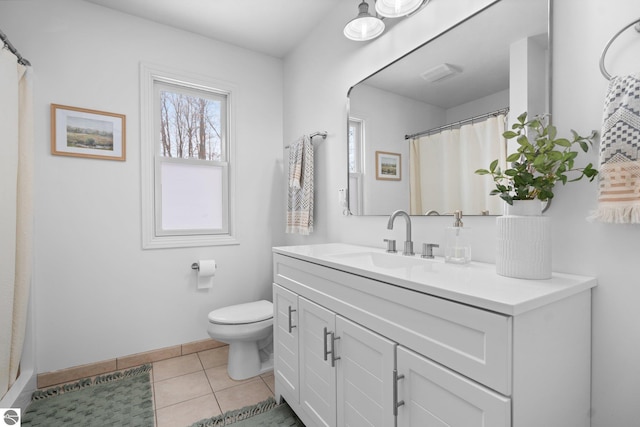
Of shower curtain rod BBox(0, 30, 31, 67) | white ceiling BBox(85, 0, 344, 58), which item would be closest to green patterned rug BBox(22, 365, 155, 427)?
shower curtain rod BBox(0, 30, 31, 67)

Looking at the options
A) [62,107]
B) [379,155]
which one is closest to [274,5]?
[379,155]

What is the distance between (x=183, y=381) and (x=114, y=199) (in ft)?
4.41

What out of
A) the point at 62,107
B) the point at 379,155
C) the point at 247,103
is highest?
the point at 247,103

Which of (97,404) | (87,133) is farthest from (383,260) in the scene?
(87,133)

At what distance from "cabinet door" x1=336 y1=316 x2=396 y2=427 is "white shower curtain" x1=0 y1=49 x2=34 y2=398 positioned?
168cm

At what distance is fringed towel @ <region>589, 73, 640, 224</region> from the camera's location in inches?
32.0

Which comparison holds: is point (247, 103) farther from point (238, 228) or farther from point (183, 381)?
point (183, 381)

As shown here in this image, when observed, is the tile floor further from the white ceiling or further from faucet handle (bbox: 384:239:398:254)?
the white ceiling

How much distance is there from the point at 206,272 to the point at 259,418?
114 centimetres

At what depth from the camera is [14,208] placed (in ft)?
5.32

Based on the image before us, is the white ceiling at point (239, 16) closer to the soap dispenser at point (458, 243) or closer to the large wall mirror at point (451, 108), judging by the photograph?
the large wall mirror at point (451, 108)

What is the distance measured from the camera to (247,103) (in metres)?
2.71

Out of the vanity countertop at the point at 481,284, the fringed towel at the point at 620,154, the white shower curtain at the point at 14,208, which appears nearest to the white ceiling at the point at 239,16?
the white shower curtain at the point at 14,208

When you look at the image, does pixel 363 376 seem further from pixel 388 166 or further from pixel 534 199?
pixel 388 166
